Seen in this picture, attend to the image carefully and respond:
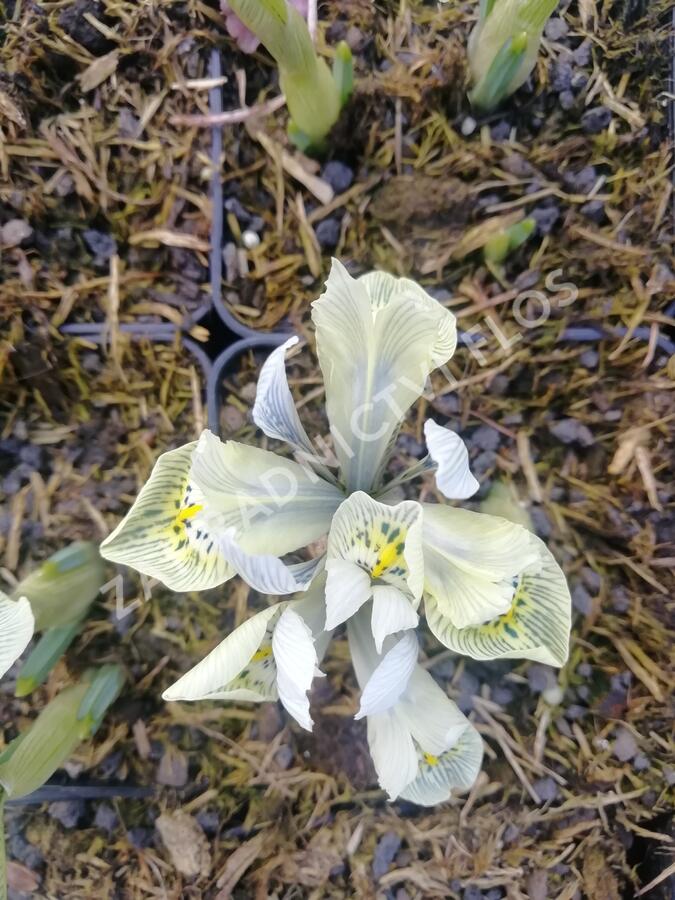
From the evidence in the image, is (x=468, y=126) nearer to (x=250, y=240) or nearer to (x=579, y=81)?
(x=579, y=81)

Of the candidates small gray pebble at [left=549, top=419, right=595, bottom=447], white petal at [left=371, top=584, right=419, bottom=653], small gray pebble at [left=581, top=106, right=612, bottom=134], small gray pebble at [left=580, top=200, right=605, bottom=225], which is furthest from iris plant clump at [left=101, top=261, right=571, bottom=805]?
small gray pebble at [left=581, top=106, right=612, bottom=134]

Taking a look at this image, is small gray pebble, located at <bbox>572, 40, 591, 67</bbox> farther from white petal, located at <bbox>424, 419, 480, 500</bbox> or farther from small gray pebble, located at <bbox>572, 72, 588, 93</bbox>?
→ white petal, located at <bbox>424, 419, 480, 500</bbox>

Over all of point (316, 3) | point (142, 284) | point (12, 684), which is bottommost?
point (12, 684)

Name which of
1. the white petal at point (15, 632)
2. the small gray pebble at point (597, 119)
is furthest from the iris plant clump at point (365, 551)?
the small gray pebble at point (597, 119)

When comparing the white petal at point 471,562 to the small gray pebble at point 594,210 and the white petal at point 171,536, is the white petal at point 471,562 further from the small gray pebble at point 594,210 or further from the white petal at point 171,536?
the small gray pebble at point 594,210

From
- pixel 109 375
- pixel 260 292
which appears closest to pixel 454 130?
pixel 260 292

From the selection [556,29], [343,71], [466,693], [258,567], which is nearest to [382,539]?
[258,567]

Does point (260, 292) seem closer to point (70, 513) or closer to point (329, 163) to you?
point (329, 163)
